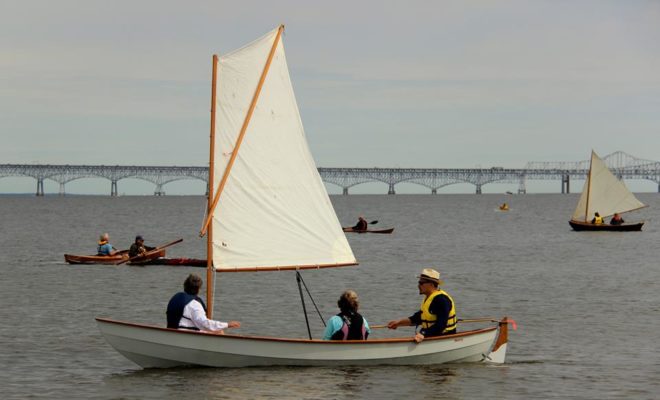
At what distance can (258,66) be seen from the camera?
2758cm

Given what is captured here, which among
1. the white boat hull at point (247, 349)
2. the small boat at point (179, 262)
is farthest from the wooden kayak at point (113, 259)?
the white boat hull at point (247, 349)

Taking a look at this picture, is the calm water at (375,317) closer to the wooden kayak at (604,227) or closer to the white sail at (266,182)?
the white sail at (266,182)

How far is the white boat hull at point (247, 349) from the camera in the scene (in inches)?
991

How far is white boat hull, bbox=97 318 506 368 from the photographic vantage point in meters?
25.2

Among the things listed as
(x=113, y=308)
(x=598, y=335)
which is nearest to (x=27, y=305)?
(x=113, y=308)

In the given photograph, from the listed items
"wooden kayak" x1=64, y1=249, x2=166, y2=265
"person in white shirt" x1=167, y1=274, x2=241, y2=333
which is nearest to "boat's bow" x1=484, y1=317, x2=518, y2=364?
"person in white shirt" x1=167, y1=274, x2=241, y2=333

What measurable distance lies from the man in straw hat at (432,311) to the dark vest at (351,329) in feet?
2.69

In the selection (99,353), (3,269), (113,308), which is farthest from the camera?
(3,269)

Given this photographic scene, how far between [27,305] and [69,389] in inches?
710

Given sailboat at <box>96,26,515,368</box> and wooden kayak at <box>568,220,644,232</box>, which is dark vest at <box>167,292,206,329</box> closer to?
sailboat at <box>96,26,515,368</box>

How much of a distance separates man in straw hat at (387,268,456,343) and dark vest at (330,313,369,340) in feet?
2.69

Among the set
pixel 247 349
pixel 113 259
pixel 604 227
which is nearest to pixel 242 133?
pixel 247 349

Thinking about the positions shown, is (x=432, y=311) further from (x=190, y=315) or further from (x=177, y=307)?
(x=177, y=307)

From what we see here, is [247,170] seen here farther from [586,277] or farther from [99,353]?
[586,277]
